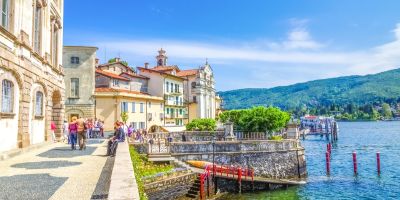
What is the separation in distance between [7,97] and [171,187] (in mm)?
9865

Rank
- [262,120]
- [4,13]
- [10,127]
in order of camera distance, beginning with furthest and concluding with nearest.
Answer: [262,120] → [10,127] → [4,13]

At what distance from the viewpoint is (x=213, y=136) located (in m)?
41.4

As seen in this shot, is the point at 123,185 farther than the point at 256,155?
No

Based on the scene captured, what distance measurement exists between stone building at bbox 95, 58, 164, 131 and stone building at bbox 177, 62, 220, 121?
13.2 metres

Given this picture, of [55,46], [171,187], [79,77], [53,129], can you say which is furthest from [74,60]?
[171,187]

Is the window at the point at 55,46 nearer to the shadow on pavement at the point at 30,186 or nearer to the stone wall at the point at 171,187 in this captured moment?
the stone wall at the point at 171,187

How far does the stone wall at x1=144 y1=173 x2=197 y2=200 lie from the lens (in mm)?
17547

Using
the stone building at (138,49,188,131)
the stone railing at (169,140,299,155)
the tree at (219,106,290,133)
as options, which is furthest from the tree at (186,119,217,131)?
the stone railing at (169,140,299,155)

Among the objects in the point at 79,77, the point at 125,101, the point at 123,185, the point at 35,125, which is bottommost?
the point at 123,185

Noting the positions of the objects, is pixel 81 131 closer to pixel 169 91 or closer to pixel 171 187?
pixel 171 187

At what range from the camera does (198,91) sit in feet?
235

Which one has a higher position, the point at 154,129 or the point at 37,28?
the point at 37,28

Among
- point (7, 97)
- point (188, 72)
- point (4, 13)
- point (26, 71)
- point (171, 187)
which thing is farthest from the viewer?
point (188, 72)

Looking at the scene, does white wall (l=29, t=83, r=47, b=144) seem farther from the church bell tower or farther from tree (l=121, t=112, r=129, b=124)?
the church bell tower
